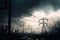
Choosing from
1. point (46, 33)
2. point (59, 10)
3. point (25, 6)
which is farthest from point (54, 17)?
point (25, 6)

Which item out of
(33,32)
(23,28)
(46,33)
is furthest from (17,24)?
(46,33)

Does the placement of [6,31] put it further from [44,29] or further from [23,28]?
[44,29]

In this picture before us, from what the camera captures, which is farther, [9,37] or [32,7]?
[32,7]

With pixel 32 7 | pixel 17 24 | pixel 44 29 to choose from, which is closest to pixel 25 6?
pixel 32 7

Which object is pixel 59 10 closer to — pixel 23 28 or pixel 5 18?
pixel 23 28

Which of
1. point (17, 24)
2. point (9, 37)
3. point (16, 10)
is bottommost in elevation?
point (9, 37)

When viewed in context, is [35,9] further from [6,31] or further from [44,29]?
[6,31]

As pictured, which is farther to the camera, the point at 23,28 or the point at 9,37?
the point at 23,28

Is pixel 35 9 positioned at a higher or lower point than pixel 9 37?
higher
